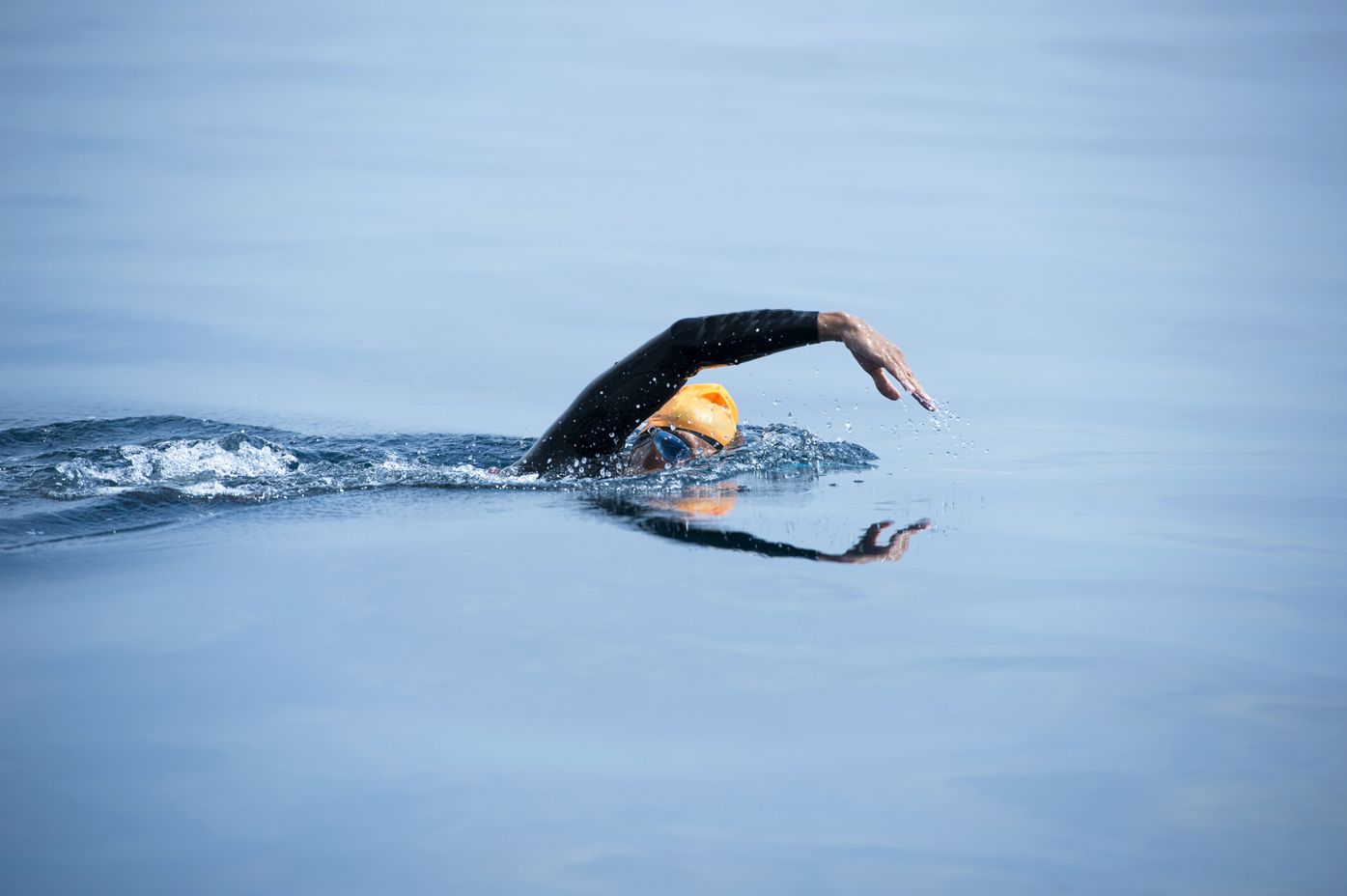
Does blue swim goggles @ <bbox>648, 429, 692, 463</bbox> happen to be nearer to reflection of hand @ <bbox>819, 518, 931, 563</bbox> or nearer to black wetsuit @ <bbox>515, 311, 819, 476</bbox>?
black wetsuit @ <bbox>515, 311, 819, 476</bbox>

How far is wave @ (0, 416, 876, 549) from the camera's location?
5473 mm

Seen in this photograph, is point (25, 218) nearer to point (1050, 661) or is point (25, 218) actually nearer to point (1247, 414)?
point (1247, 414)

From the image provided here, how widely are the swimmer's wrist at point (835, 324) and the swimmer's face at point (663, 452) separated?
→ 47.1 inches

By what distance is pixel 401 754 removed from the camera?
327cm

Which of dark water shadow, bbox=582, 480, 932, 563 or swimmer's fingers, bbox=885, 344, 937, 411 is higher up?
swimmer's fingers, bbox=885, 344, 937, 411

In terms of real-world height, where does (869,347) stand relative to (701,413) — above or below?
above

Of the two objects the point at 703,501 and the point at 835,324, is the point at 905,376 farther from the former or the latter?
the point at 703,501

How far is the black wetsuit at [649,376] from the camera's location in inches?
235

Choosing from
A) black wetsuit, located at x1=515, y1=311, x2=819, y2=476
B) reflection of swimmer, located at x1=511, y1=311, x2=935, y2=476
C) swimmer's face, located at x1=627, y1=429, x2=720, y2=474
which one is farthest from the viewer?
swimmer's face, located at x1=627, y1=429, x2=720, y2=474

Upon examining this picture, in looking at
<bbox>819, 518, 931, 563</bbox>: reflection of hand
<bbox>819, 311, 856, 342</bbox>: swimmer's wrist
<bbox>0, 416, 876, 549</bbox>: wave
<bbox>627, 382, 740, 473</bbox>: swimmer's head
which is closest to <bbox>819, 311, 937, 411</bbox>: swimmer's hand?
<bbox>819, 311, 856, 342</bbox>: swimmer's wrist

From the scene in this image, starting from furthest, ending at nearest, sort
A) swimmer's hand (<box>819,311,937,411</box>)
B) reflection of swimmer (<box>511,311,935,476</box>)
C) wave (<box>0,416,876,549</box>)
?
1. reflection of swimmer (<box>511,311,935,476</box>)
2. swimmer's hand (<box>819,311,937,411</box>)
3. wave (<box>0,416,876,549</box>)

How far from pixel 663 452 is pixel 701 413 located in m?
0.32

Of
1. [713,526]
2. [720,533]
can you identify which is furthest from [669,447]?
[720,533]

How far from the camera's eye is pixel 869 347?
5.74 m
